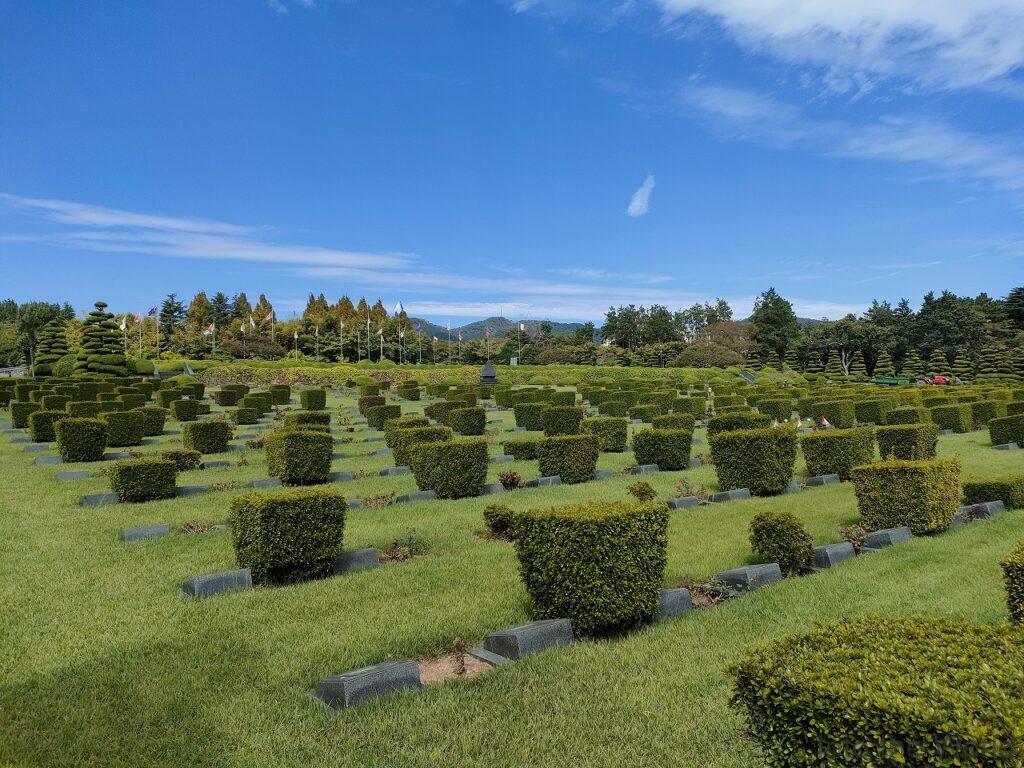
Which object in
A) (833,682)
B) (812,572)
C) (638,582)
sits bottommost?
(812,572)

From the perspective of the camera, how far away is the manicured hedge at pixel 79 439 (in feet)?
51.6

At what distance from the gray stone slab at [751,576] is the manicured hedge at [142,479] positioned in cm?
973

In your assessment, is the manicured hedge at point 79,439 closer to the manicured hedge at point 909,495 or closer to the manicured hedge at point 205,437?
the manicured hedge at point 205,437

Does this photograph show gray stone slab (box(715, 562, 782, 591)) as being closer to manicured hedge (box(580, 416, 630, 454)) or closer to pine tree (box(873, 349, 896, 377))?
manicured hedge (box(580, 416, 630, 454))

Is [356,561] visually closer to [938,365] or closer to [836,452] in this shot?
[836,452]

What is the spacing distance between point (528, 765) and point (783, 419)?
26.0m

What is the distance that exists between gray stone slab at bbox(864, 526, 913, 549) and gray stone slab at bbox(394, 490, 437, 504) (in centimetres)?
698

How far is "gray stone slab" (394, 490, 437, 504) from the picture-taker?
38.6ft

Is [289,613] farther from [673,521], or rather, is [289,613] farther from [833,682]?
[673,521]

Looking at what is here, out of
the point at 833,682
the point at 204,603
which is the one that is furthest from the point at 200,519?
the point at 833,682

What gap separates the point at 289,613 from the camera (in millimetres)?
6086

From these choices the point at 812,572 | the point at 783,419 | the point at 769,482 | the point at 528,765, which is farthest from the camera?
the point at 783,419

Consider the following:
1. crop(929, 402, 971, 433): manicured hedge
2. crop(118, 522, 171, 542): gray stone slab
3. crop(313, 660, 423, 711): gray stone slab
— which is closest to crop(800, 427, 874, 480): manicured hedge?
crop(929, 402, 971, 433): manicured hedge

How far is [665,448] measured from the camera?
1511 centimetres
